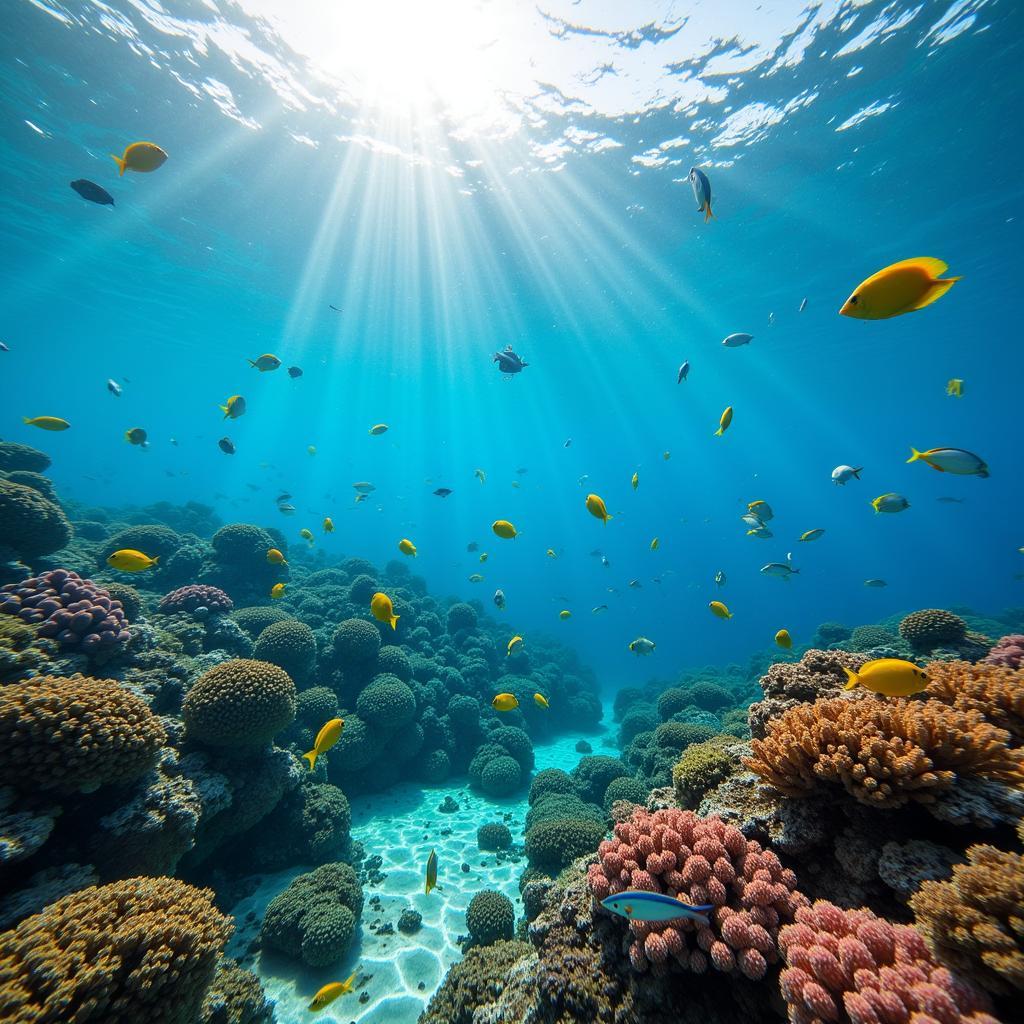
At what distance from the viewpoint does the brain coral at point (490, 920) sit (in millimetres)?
5836

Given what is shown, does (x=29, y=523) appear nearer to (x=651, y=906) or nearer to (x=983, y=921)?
(x=651, y=906)

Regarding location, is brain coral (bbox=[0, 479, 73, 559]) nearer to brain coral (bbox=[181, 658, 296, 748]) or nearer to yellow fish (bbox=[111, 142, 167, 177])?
brain coral (bbox=[181, 658, 296, 748])

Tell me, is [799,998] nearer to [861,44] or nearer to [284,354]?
[861,44]

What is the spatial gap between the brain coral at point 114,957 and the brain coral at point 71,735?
1.16 metres

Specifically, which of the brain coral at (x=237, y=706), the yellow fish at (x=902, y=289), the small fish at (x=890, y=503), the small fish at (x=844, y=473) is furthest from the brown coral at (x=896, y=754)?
the small fish at (x=844, y=473)

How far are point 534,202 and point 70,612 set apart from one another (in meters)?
23.3

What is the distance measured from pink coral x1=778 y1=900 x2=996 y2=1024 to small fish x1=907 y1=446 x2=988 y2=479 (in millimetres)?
5824

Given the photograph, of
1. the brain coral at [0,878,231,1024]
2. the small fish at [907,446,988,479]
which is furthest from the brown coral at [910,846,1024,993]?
the small fish at [907,446,988,479]

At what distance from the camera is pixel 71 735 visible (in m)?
4.04

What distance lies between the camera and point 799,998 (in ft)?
6.48

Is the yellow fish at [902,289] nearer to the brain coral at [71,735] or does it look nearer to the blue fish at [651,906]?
the blue fish at [651,906]

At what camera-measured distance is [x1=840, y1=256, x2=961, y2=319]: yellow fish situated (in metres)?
2.96

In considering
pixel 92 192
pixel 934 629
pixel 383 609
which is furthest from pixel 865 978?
pixel 92 192

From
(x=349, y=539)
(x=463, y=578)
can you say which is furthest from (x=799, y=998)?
(x=349, y=539)
